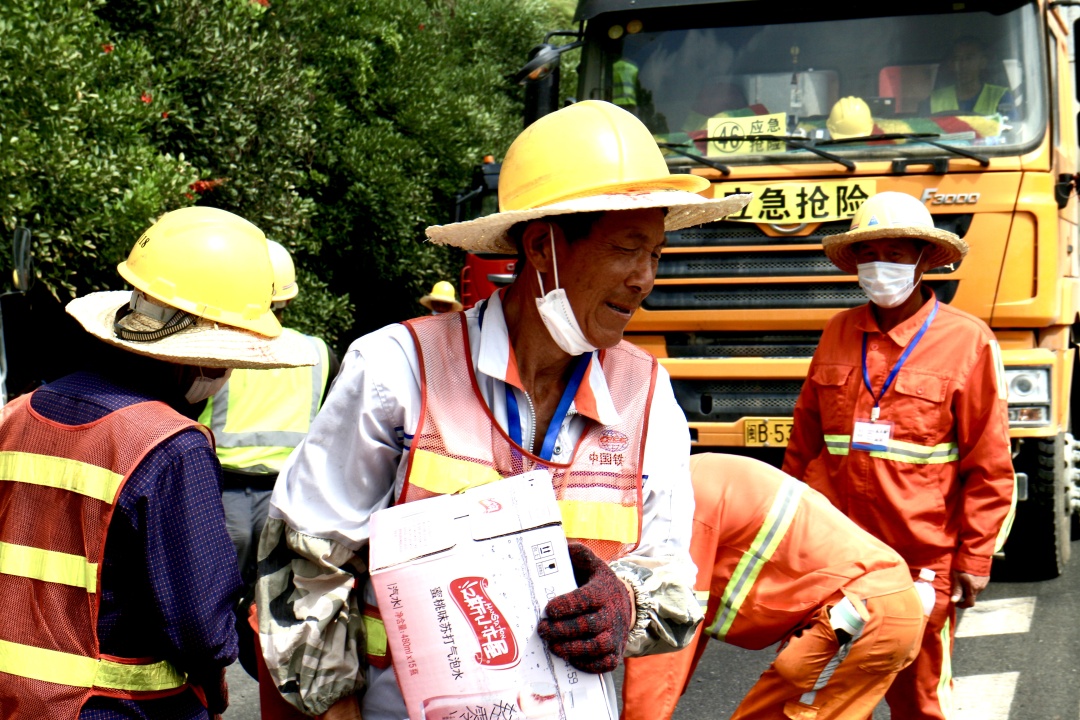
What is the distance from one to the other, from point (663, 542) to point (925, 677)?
2.27 m

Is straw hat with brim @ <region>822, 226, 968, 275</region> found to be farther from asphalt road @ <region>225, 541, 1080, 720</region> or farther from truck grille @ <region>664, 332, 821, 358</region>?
asphalt road @ <region>225, 541, 1080, 720</region>

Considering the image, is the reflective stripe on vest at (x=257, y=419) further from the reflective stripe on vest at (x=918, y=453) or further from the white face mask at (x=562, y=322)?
the white face mask at (x=562, y=322)

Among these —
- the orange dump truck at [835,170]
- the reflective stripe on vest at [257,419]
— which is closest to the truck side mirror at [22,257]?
the reflective stripe on vest at [257,419]

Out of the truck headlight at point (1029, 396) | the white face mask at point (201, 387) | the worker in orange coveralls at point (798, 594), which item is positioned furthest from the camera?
the truck headlight at point (1029, 396)

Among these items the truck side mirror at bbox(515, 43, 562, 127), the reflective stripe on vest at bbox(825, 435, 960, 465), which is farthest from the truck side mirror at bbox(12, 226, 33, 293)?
the reflective stripe on vest at bbox(825, 435, 960, 465)

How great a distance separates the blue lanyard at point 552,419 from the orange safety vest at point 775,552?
1.58 metres

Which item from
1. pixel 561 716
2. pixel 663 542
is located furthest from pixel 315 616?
pixel 663 542

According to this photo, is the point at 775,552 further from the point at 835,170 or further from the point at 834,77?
the point at 834,77

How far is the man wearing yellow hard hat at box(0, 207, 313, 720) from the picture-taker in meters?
2.30

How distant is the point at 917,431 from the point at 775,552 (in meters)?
0.86

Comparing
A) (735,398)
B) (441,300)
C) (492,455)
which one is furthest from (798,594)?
(441,300)

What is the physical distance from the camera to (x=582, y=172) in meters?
2.11

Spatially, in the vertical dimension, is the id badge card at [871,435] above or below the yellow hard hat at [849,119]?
below

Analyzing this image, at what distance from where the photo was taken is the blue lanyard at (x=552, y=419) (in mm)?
2111
